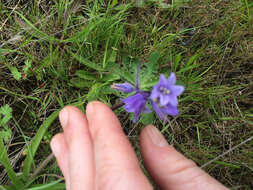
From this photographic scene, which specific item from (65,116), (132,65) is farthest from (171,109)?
(132,65)

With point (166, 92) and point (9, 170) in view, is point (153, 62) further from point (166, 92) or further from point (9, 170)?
point (9, 170)

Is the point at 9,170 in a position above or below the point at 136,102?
below

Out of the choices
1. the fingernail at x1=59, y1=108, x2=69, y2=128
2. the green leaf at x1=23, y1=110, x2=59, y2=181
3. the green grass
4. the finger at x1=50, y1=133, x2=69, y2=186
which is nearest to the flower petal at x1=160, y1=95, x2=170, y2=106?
the fingernail at x1=59, y1=108, x2=69, y2=128

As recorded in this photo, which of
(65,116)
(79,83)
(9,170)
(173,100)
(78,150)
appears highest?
(173,100)

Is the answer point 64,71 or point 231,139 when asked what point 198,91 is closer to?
point 231,139

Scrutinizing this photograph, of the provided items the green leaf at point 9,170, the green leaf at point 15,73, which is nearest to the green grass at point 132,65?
the green leaf at point 15,73

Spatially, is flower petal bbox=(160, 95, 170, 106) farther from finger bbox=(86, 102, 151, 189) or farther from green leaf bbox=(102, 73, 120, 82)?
green leaf bbox=(102, 73, 120, 82)

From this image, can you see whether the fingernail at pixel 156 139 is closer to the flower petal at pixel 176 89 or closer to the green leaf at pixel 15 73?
the flower petal at pixel 176 89
